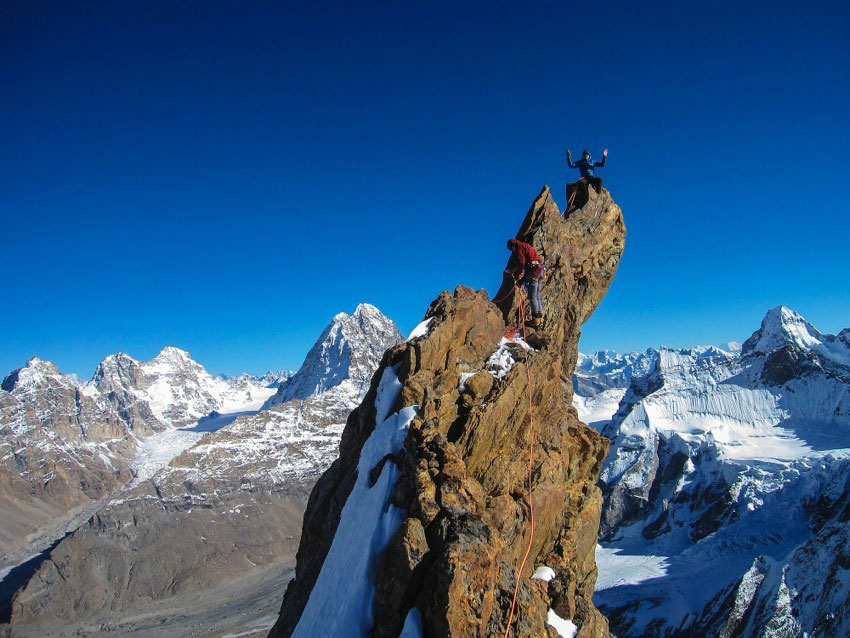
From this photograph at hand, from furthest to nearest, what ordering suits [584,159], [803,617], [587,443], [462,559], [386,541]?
[803,617]
[584,159]
[587,443]
[386,541]
[462,559]

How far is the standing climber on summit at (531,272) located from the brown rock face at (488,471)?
939mm

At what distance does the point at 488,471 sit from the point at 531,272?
9299 millimetres

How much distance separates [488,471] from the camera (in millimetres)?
18250

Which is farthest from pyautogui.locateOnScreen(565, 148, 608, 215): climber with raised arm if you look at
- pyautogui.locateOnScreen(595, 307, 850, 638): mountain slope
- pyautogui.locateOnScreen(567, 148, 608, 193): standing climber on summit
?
pyautogui.locateOnScreen(595, 307, 850, 638): mountain slope

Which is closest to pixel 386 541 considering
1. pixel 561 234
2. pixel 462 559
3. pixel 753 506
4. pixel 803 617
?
pixel 462 559

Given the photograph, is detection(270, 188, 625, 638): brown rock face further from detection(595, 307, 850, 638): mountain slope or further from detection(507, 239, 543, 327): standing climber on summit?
detection(595, 307, 850, 638): mountain slope

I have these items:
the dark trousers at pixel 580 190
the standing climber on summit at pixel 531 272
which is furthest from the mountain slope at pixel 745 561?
the standing climber on summit at pixel 531 272

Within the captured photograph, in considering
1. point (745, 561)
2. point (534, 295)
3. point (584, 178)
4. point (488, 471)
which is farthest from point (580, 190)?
point (745, 561)

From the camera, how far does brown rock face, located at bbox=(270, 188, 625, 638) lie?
45.7ft

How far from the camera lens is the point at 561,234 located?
26.4 meters

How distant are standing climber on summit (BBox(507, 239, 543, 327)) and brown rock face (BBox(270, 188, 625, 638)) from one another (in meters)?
0.94

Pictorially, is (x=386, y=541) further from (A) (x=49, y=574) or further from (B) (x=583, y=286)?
(A) (x=49, y=574)

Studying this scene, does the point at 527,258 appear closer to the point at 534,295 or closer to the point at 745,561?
the point at 534,295

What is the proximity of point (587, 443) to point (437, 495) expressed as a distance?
31.2 feet
